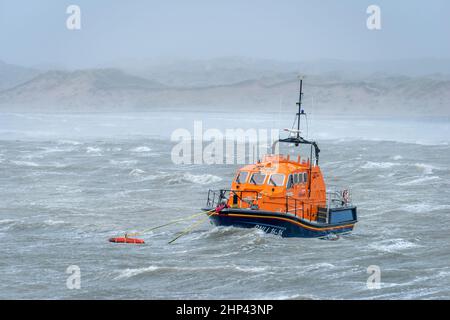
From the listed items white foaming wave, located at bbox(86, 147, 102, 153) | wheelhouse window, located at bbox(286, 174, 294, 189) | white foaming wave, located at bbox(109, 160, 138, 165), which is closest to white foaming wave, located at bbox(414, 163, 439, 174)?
white foaming wave, located at bbox(109, 160, 138, 165)

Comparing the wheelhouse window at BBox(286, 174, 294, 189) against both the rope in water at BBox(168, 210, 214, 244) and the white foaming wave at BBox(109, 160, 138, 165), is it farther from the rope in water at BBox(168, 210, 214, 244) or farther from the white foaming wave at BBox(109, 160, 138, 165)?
the white foaming wave at BBox(109, 160, 138, 165)

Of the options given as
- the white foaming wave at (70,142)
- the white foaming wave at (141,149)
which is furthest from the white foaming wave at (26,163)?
the white foaming wave at (70,142)

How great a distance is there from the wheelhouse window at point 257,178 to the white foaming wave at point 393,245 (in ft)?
13.9

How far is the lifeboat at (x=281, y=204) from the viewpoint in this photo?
2952 centimetres

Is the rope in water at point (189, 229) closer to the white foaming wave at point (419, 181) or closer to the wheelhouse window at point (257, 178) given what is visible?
the wheelhouse window at point (257, 178)

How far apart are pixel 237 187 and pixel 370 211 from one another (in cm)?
896

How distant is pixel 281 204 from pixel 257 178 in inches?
51.1

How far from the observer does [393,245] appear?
2967 centimetres

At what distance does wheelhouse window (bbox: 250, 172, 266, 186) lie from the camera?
3080cm

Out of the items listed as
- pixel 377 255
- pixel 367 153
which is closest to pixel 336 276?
pixel 377 255

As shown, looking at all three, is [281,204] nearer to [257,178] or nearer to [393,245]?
[257,178]

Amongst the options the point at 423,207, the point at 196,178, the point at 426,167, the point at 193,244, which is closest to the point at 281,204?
the point at 193,244

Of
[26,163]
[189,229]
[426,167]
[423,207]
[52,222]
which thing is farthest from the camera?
[26,163]
